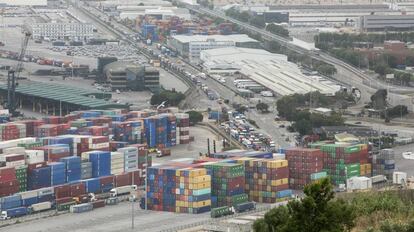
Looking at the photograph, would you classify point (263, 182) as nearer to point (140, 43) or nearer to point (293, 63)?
point (293, 63)

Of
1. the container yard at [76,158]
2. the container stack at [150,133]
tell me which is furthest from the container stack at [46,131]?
the container stack at [150,133]

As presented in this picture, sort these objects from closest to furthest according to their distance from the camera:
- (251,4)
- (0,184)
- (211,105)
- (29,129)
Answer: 1. (0,184)
2. (29,129)
3. (211,105)
4. (251,4)

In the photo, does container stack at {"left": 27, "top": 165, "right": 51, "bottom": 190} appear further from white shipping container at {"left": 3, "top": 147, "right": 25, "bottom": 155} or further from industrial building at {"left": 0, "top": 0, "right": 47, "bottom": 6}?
industrial building at {"left": 0, "top": 0, "right": 47, "bottom": 6}

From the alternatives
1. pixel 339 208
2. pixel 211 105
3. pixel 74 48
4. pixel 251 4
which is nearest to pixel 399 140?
pixel 211 105

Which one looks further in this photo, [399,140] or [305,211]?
[399,140]

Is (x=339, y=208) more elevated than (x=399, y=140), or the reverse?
(x=339, y=208)

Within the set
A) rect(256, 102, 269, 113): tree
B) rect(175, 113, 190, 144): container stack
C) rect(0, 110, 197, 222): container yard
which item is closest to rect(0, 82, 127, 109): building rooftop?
rect(175, 113, 190, 144): container stack

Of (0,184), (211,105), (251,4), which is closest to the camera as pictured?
(0,184)

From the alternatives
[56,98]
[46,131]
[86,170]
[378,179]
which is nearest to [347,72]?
[56,98]
